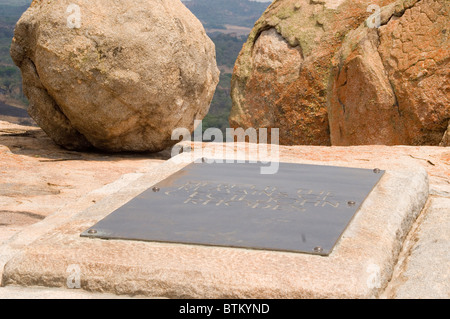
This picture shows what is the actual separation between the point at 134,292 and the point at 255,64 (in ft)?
20.1

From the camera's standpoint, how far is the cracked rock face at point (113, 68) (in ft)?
16.6

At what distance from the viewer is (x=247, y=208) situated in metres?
3.05

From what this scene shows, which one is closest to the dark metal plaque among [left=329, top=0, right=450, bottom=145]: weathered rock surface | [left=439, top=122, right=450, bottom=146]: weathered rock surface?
[left=439, top=122, right=450, bottom=146]: weathered rock surface

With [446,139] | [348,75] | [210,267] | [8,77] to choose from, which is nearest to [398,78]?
[348,75]

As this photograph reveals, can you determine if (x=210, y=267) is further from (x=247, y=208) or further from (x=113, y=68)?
(x=113, y=68)

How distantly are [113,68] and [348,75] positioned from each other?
7.77 ft

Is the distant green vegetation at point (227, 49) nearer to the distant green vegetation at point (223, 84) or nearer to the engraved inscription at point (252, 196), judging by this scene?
the distant green vegetation at point (223, 84)

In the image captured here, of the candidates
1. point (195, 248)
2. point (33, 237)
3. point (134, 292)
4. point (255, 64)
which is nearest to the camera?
point (134, 292)

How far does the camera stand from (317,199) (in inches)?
126

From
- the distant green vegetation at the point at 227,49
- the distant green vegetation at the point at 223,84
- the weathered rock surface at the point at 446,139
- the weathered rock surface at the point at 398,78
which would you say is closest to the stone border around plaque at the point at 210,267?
the weathered rock surface at the point at 446,139

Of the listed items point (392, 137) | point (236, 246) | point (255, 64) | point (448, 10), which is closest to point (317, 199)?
point (236, 246)

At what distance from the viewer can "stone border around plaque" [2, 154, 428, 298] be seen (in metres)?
2.35

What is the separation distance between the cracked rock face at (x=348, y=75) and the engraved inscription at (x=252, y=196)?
8.88 ft

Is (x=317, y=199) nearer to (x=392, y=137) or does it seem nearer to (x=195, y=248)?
(x=195, y=248)
